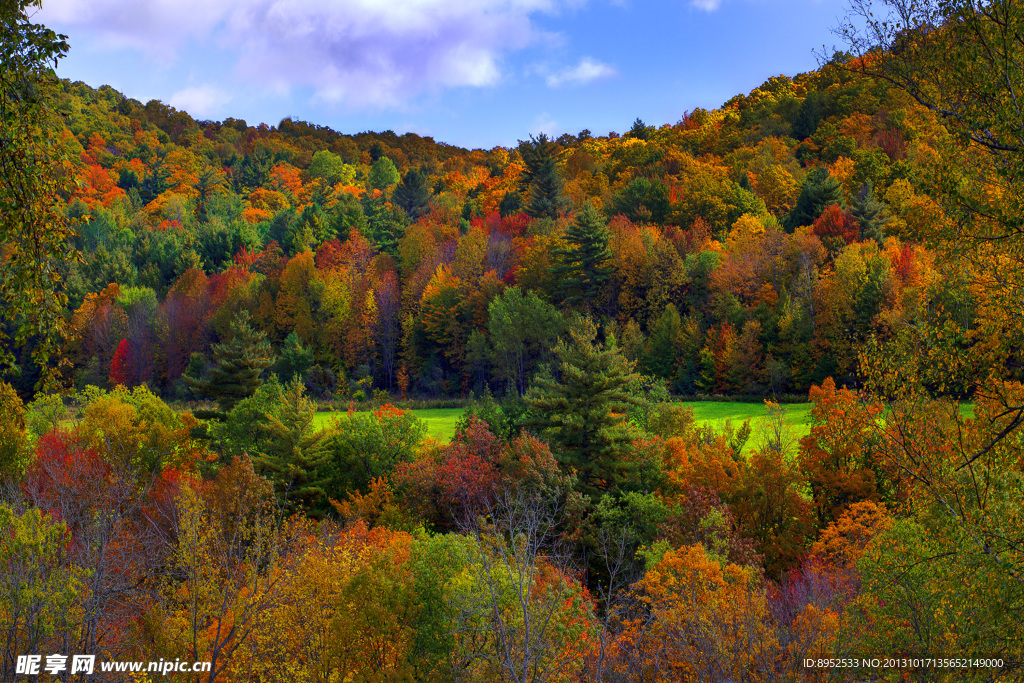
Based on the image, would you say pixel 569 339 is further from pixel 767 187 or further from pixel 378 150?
pixel 378 150

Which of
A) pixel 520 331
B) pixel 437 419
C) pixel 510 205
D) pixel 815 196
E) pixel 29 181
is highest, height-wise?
pixel 510 205

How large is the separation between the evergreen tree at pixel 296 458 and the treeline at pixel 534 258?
12.7 meters

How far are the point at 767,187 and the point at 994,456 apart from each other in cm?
6165

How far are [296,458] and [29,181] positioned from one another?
26831mm

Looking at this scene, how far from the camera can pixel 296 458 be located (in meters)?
30.8

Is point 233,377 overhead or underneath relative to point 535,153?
underneath

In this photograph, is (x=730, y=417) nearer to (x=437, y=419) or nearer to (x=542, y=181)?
(x=437, y=419)

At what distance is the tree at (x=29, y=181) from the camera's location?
5465mm

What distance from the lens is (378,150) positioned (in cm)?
12888

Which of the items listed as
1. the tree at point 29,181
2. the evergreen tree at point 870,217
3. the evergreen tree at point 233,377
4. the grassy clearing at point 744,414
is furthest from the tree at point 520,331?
the tree at point 29,181

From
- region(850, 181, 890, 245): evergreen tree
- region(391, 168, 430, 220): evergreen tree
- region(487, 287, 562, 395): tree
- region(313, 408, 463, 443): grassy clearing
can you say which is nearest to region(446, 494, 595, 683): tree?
region(313, 408, 463, 443): grassy clearing

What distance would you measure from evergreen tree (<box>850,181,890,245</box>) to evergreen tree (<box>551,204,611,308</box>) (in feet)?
64.0

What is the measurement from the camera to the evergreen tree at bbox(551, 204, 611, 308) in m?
55.6

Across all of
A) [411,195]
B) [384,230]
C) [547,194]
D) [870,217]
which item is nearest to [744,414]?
[870,217]
